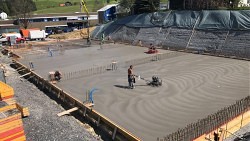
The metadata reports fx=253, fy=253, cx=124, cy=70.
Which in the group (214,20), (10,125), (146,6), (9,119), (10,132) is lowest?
(10,132)

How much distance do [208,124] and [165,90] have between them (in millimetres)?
5929

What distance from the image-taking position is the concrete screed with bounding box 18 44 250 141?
12898 millimetres

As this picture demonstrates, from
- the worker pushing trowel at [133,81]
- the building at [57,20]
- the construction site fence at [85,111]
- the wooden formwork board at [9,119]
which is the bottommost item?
the construction site fence at [85,111]

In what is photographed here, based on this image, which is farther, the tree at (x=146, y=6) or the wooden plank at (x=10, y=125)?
the tree at (x=146, y=6)

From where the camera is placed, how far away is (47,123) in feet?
46.8

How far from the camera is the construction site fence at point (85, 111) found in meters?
11.8

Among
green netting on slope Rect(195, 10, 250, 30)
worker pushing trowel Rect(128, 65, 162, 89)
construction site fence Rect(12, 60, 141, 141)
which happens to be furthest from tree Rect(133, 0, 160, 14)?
worker pushing trowel Rect(128, 65, 162, 89)

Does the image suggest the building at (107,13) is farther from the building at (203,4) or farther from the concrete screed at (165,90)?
the concrete screed at (165,90)

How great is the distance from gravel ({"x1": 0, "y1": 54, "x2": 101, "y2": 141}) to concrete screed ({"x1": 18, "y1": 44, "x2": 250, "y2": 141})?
4.91 ft

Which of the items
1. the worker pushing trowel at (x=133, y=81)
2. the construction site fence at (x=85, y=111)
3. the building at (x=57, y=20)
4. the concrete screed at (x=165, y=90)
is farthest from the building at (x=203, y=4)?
the building at (x=57, y=20)

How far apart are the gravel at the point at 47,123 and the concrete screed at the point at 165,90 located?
1.50 metres

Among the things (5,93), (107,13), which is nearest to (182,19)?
(5,93)

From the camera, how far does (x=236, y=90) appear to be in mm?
16219

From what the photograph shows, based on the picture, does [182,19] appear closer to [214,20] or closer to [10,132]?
[214,20]
